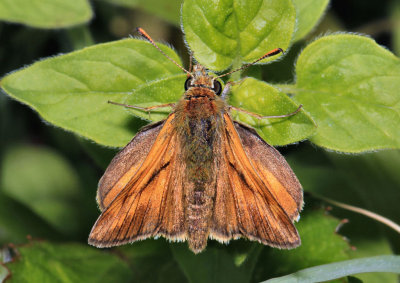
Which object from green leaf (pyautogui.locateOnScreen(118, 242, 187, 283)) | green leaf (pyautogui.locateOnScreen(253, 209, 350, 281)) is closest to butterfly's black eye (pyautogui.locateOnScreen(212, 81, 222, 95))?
green leaf (pyautogui.locateOnScreen(253, 209, 350, 281))

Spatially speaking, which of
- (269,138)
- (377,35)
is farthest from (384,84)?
(377,35)

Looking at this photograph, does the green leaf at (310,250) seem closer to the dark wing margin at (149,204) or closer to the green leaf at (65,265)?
the dark wing margin at (149,204)

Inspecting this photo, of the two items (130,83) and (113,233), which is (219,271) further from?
(130,83)

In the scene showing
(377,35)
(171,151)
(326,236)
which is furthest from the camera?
(377,35)

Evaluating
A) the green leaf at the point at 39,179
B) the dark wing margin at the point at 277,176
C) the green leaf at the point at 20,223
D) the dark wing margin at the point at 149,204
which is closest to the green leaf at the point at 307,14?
the dark wing margin at the point at 277,176

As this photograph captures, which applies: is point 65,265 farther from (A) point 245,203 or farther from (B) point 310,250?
(B) point 310,250

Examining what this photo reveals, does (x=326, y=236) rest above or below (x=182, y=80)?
below

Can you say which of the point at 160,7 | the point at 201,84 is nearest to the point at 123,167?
the point at 201,84

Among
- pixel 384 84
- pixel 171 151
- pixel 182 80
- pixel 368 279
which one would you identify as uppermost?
pixel 384 84
